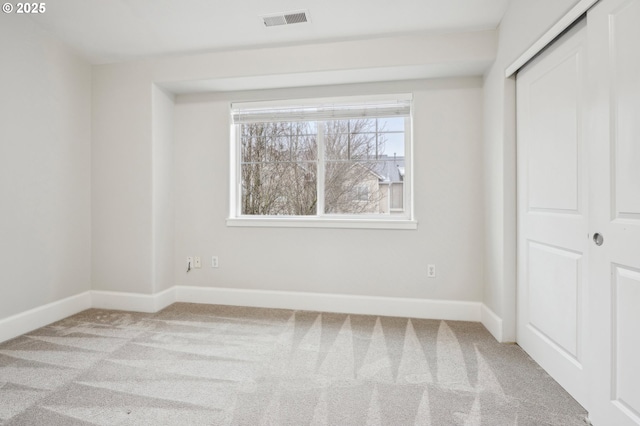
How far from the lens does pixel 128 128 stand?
3.27m

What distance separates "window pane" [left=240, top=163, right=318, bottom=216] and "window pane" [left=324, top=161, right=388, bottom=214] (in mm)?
173

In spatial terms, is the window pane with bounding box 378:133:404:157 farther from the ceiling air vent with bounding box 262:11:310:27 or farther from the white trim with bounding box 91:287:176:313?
the white trim with bounding box 91:287:176:313

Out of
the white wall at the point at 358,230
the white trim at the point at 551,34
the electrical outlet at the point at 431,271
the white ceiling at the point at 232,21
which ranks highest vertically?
the white ceiling at the point at 232,21

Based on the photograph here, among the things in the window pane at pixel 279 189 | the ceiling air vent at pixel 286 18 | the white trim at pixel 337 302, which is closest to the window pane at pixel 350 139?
the window pane at pixel 279 189

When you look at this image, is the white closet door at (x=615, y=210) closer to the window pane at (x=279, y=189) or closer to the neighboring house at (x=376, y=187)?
the neighboring house at (x=376, y=187)

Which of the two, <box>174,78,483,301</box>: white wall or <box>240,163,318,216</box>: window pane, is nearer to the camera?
<box>174,78,483,301</box>: white wall

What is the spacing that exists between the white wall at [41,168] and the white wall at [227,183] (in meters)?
0.16

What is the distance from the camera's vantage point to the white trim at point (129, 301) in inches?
128

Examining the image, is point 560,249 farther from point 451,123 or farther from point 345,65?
point 345,65

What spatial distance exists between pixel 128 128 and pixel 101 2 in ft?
3.69

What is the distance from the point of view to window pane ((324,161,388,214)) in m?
3.31

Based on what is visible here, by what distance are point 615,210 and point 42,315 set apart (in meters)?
4.06

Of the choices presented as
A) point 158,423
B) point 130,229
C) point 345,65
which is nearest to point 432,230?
point 345,65

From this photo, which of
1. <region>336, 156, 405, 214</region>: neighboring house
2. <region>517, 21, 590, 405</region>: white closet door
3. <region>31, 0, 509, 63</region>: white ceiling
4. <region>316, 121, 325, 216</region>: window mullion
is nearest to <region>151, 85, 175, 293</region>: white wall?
<region>31, 0, 509, 63</region>: white ceiling
